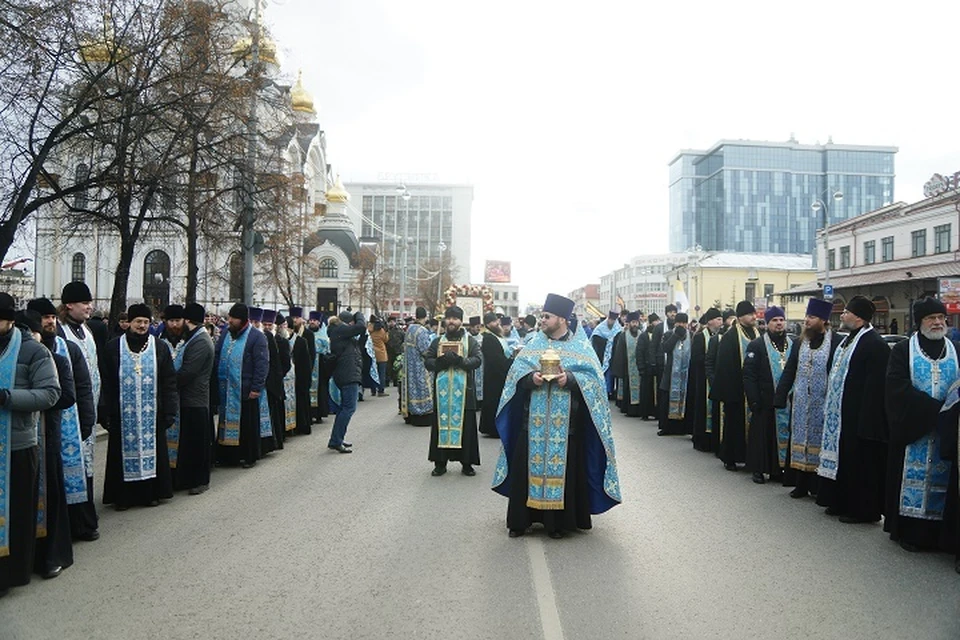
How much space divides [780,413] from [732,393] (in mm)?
791

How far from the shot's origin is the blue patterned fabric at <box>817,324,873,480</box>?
7.07 meters

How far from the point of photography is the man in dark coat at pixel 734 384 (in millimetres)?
9492

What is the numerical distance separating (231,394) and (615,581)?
6.16 metres

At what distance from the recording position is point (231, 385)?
9.66m

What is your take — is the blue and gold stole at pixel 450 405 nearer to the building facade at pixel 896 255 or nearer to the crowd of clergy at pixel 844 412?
the crowd of clergy at pixel 844 412

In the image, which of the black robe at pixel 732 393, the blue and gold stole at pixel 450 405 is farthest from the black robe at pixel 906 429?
the blue and gold stole at pixel 450 405

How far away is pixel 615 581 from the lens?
5137 mm

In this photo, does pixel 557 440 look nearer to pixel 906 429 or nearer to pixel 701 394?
pixel 906 429

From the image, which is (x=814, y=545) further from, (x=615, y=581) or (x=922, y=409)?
(x=615, y=581)

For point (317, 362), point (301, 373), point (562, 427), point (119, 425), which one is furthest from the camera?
point (317, 362)

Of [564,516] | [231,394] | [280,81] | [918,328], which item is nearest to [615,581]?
[564,516]

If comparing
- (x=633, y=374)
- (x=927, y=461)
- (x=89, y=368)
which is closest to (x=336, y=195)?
(x=633, y=374)

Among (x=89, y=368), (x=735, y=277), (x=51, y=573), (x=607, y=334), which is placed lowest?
(x=51, y=573)

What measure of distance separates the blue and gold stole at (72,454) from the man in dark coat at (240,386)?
130 inches
